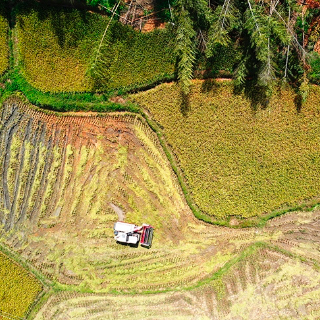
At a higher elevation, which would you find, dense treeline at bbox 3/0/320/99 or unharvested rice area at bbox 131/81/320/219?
dense treeline at bbox 3/0/320/99

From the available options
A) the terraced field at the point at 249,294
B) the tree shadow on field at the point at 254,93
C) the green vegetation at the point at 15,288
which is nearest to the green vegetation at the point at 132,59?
the tree shadow on field at the point at 254,93

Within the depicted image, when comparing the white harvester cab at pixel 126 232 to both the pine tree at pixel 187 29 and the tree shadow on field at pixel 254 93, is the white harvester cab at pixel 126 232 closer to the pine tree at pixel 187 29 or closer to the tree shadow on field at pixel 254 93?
the pine tree at pixel 187 29

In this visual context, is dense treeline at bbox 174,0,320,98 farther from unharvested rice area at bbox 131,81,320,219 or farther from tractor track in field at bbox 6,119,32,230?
tractor track in field at bbox 6,119,32,230

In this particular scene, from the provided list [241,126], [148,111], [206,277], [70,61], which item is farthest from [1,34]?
[206,277]

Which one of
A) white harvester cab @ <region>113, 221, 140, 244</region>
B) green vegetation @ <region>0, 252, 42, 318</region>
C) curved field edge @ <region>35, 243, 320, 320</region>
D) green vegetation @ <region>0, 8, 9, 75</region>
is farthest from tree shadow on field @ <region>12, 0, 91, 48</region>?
curved field edge @ <region>35, 243, 320, 320</region>

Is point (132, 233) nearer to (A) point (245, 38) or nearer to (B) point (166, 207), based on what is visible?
(B) point (166, 207)

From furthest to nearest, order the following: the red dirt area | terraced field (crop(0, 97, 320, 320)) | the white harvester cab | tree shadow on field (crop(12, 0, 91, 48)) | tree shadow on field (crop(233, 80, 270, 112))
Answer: terraced field (crop(0, 97, 320, 320)) < tree shadow on field (crop(233, 80, 270, 112)) < the white harvester cab < the red dirt area < tree shadow on field (crop(12, 0, 91, 48))
